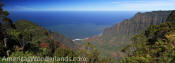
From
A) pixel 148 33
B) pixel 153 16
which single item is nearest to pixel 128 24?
pixel 153 16

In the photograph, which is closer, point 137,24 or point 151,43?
point 151,43

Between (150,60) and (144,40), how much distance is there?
7042 mm

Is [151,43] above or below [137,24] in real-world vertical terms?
above

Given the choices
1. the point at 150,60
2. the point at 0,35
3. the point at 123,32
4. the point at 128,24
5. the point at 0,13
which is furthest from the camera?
the point at 128,24

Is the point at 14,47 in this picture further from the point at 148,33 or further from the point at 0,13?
the point at 148,33

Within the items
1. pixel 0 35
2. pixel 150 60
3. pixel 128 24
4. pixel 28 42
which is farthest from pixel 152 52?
pixel 128 24

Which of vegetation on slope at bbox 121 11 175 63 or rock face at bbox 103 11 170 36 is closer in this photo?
vegetation on slope at bbox 121 11 175 63

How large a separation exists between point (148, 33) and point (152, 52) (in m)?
7.22

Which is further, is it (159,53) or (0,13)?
(0,13)

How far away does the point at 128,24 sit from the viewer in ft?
348

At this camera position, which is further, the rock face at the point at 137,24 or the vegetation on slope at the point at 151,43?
the rock face at the point at 137,24

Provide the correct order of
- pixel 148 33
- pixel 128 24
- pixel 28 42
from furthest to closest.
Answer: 1. pixel 128 24
2. pixel 148 33
3. pixel 28 42

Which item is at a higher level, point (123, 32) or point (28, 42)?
point (28, 42)

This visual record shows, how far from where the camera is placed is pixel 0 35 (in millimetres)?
15312
